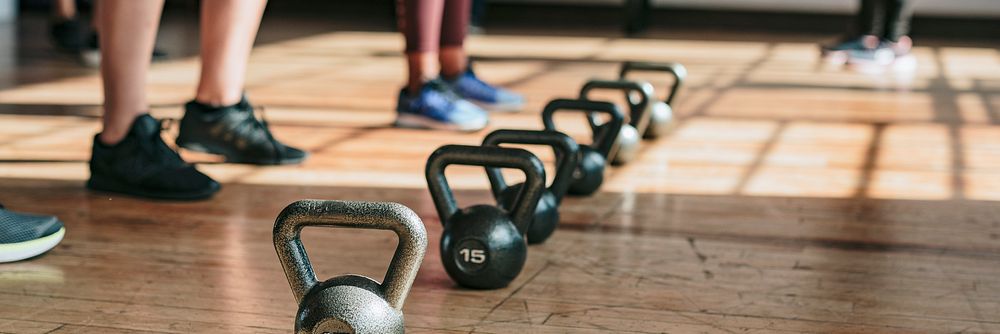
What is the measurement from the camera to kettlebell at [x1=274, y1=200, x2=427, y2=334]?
102 cm

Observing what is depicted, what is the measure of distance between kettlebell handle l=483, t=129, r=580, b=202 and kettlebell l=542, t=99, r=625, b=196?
0.86 feet

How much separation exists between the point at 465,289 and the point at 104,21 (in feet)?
2.58

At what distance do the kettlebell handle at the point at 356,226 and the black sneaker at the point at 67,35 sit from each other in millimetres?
3230

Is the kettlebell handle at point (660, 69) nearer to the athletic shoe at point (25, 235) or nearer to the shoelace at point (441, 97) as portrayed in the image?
the shoelace at point (441, 97)

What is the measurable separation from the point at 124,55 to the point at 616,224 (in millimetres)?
785

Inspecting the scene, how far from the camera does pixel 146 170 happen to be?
1802 mm

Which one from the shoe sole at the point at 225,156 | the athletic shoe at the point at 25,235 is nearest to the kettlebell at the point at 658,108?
the shoe sole at the point at 225,156

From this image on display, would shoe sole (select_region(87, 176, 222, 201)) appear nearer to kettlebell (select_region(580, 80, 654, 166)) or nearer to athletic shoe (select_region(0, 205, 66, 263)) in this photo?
athletic shoe (select_region(0, 205, 66, 263))

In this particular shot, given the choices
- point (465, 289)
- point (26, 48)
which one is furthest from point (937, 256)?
point (26, 48)

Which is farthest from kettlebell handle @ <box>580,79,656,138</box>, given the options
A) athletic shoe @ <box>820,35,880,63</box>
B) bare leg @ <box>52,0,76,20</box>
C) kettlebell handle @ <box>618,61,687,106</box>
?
bare leg @ <box>52,0,76,20</box>

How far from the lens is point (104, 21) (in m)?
1.77

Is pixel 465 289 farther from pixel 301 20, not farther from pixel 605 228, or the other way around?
pixel 301 20

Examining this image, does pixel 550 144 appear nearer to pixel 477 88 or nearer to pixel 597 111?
pixel 597 111

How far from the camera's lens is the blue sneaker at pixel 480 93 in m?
2.86
